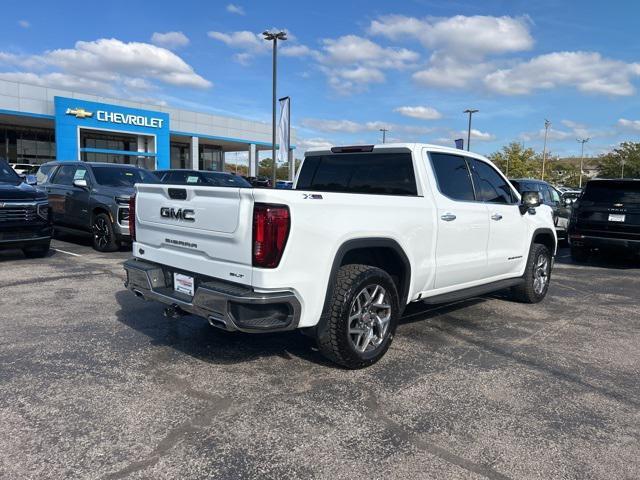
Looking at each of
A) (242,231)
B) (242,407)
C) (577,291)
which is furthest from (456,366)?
(577,291)

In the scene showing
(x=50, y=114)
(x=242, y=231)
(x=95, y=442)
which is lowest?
(x=95, y=442)

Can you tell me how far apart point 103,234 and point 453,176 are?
24.4 feet

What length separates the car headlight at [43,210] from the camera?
866 centimetres

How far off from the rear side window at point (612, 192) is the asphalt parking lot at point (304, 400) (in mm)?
4811

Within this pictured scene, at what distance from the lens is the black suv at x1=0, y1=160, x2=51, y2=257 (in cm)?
821

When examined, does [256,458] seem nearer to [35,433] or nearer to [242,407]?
[242,407]

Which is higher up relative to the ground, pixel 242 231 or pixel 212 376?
pixel 242 231

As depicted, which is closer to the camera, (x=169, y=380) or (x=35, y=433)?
(x=35, y=433)

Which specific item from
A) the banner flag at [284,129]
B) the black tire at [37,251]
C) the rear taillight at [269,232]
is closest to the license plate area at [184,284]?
the rear taillight at [269,232]

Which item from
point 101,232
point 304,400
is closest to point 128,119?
point 101,232

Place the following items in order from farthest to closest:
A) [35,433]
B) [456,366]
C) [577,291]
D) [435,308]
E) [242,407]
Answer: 1. [577,291]
2. [435,308]
3. [456,366]
4. [242,407]
5. [35,433]

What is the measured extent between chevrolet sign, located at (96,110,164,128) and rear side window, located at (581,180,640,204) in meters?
30.6

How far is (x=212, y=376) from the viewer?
393 cm

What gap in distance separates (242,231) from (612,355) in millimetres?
3629
